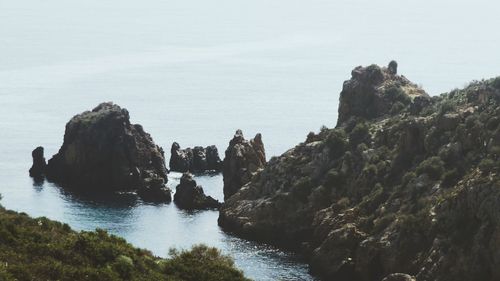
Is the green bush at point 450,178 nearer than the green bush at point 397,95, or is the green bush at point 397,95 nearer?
A: the green bush at point 450,178

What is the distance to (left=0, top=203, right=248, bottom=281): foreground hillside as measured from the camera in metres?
53.8

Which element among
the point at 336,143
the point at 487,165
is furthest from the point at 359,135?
the point at 487,165

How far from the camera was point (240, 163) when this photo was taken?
189 metres

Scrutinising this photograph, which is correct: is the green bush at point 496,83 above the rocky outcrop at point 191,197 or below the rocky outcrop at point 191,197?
above

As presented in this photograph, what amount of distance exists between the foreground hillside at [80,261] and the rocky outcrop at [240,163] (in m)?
118

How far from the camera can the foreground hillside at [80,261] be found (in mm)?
53812

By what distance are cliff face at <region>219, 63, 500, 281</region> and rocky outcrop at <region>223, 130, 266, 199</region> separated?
1228 centimetres

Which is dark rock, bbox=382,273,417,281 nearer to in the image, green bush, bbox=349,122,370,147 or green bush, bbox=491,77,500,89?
green bush, bbox=491,77,500,89

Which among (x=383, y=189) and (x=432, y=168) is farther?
(x=383, y=189)

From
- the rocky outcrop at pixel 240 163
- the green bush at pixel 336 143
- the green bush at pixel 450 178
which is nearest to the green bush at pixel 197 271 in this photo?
the green bush at pixel 450 178

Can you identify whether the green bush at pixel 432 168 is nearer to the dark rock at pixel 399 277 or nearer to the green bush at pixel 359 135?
the green bush at pixel 359 135

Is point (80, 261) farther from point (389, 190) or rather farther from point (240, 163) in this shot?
point (240, 163)

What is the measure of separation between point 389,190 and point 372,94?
→ 39.9 meters

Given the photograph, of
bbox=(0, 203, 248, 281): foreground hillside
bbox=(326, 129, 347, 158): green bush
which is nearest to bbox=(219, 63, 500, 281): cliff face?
bbox=(326, 129, 347, 158): green bush
